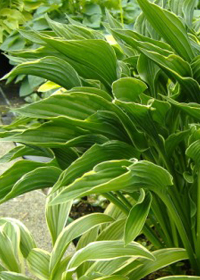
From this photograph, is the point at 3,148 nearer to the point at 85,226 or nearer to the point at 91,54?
the point at 85,226

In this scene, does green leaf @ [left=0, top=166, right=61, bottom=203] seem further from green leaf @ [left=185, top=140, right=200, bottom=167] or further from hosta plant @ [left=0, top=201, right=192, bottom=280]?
green leaf @ [left=185, top=140, right=200, bottom=167]

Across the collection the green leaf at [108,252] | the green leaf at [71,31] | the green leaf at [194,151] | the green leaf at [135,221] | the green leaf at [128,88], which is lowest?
the green leaf at [108,252]

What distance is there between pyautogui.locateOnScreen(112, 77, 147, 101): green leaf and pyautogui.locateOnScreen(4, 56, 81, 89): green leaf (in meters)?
0.22

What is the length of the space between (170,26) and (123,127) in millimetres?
343

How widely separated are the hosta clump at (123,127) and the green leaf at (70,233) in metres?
0.11

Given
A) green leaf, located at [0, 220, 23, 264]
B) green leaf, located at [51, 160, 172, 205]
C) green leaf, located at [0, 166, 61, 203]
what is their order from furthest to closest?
green leaf, located at [0, 220, 23, 264] → green leaf, located at [0, 166, 61, 203] → green leaf, located at [51, 160, 172, 205]

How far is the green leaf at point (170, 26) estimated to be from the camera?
145 cm

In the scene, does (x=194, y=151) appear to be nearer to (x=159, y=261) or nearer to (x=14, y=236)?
(x=159, y=261)

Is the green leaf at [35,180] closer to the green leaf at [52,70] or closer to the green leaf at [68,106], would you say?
the green leaf at [68,106]

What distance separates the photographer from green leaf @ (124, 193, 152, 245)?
1.35 metres

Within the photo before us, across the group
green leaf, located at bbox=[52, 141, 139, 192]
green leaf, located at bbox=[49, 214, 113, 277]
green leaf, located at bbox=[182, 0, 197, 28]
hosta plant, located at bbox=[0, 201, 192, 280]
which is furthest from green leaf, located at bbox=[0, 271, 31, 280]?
green leaf, located at bbox=[182, 0, 197, 28]

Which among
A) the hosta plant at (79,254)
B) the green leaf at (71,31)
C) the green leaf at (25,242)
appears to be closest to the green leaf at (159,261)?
the hosta plant at (79,254)

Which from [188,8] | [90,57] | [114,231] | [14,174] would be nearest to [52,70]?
[90,57]

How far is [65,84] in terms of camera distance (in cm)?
165
